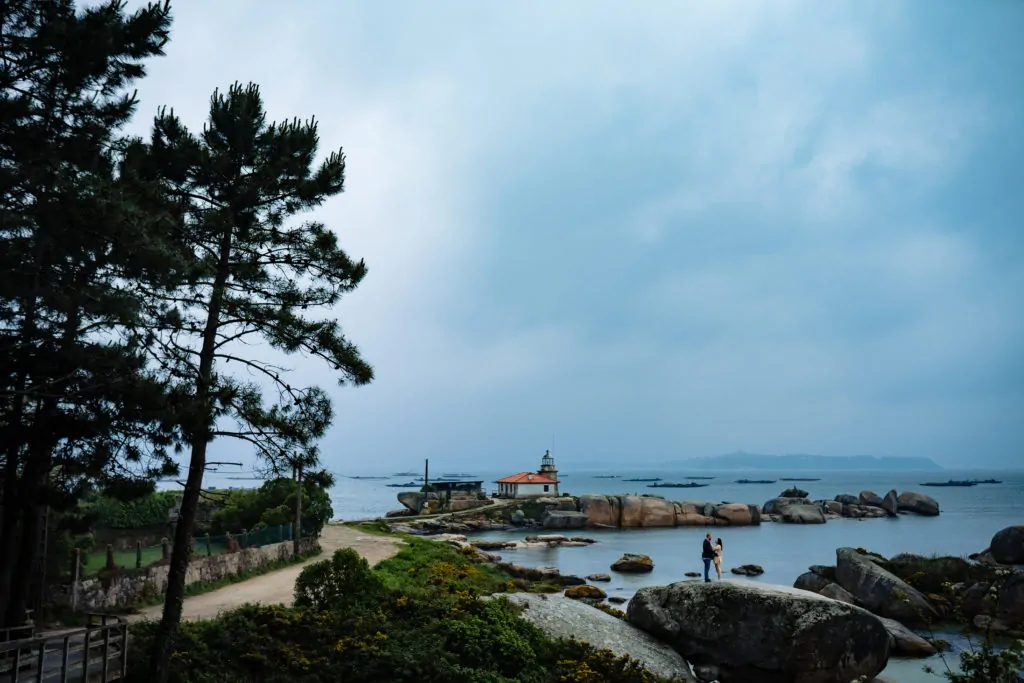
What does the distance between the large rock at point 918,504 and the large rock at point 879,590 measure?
68885mm

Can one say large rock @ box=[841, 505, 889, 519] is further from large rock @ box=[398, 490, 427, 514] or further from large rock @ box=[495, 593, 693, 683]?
large rock @ box=[495, 593, 693, 683]

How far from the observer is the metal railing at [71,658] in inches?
433

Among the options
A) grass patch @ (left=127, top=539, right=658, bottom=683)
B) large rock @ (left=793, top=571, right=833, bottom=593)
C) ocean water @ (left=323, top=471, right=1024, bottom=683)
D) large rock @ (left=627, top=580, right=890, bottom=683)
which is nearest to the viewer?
grass patch @ (left=127, top=539, right=658, bottom=683)

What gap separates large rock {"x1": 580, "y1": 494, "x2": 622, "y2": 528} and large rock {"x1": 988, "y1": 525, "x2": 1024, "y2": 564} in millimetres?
38669

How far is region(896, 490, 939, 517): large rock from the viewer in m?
88.5

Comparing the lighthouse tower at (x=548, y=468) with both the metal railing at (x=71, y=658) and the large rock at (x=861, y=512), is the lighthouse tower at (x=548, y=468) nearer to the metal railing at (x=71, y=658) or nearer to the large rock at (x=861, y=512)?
the large rock at (x=861, y=512)

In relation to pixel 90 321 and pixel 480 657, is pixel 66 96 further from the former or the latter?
pixel 480 657

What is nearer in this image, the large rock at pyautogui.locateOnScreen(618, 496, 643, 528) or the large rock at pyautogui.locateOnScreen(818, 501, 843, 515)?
the large rock at pyautogui.locateOnScreen(618, 496, 643, 528)

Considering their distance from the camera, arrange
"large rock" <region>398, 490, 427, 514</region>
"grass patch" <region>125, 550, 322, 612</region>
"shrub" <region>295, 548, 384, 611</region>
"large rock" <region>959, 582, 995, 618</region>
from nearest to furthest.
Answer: "shrub" <region>295, 548, 384, 611</region> < "grass patch" <region>125, 550, 322, 612</region> < "large rock" <region>959, 582, 995, 618</region> < "large rock" <region>398, 490, 427, 514</region>

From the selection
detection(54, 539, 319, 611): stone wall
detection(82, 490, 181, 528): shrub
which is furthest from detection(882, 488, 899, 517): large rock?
detection(82, 490, 181, 528): shrub

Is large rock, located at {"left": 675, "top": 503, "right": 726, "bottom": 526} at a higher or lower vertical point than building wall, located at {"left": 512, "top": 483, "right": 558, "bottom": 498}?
lower

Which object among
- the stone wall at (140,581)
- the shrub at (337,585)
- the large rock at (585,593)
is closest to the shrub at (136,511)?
the stone wall at (140,581)

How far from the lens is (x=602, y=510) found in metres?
76.2

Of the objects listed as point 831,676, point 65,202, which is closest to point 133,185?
point 65,202
